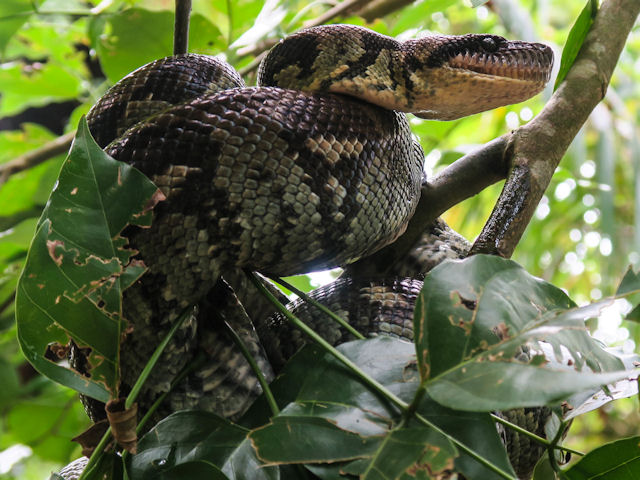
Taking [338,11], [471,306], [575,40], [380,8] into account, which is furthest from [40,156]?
[471,306]

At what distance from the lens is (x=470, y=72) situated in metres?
1.14

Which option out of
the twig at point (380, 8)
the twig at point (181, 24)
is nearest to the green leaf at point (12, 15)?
the twig at point (181, 24)

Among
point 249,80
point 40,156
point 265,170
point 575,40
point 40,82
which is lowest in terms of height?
point 40,156

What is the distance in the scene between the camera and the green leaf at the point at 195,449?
23.2 inches

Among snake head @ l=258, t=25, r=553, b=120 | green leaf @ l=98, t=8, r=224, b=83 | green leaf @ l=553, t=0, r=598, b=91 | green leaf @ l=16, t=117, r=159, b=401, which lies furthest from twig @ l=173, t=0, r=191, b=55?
green leaf @ l=553, t=0, r=598, b=91

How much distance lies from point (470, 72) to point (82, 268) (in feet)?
2.67

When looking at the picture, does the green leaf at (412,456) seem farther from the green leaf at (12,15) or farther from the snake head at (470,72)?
the green leaf at (12,15)

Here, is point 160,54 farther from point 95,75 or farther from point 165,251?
point 95,75

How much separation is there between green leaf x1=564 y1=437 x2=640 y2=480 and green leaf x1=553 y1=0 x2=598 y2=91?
71 cm

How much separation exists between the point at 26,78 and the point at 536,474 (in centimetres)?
171

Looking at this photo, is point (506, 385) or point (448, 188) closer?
point (506, 385)

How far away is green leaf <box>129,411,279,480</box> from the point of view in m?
0.59

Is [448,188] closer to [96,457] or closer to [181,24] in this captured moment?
[181,24]

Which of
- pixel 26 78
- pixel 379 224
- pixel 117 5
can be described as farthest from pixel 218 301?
pixel 26 78
